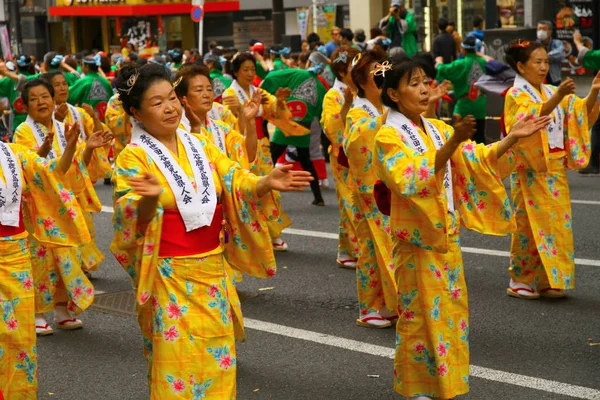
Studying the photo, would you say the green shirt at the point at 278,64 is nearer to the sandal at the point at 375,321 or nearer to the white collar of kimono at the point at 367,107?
the white collar of kimono at the point at 367,107

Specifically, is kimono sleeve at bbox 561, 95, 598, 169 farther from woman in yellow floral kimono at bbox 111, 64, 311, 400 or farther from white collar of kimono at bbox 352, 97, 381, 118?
woman in yellow floral kimono at bbox 111, 64, 311, 400

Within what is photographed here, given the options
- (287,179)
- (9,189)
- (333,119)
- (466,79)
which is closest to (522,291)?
(333,119)

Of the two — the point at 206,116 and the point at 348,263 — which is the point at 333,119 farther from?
the point at 206,116

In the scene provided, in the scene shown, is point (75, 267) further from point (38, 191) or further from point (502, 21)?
point (502, 21)

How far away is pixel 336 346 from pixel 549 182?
6.21ft

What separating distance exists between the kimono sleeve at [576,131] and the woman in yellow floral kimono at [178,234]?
10.5 ft

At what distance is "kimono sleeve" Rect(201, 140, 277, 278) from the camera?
4.16m

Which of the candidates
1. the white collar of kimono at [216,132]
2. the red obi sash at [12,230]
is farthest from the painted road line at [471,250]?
the red obi sash at [12,230]

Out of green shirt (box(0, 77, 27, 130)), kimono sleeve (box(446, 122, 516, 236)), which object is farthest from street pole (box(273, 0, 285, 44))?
kimono sleeve (box(446, 122, 516, 236))

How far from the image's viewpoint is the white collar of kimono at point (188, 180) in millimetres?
4016

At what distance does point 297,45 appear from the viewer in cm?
2036

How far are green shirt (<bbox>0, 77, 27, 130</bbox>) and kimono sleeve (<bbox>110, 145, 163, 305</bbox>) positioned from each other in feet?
31.1

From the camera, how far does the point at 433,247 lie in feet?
14.8

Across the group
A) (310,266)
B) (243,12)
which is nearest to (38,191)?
(310,266)
